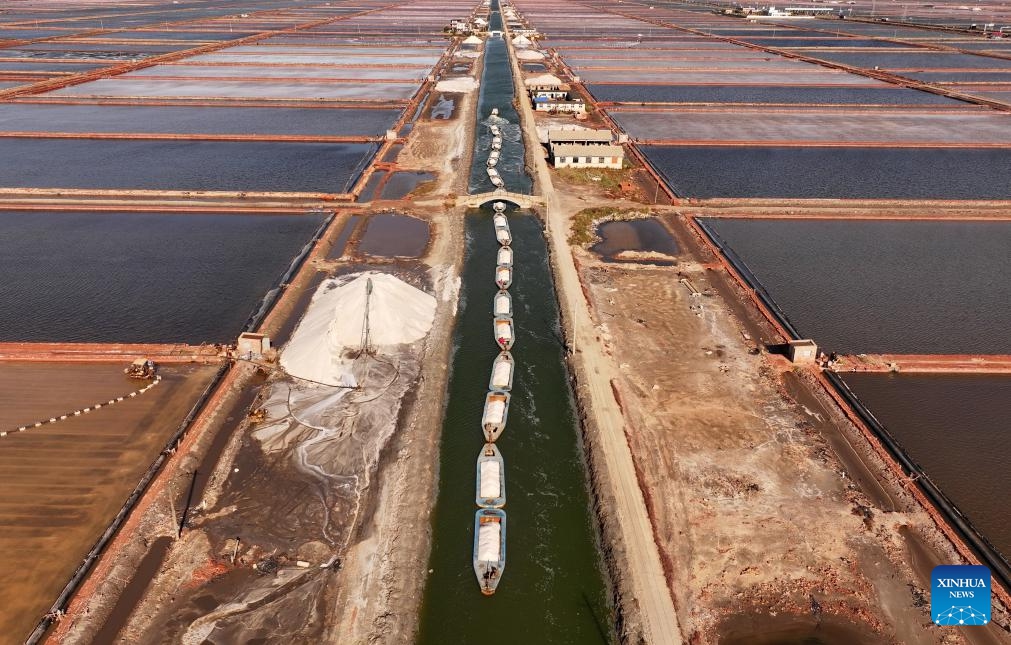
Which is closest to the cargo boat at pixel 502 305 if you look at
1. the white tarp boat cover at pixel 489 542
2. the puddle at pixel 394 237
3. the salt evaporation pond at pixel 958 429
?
the puddle at pixel 394 237

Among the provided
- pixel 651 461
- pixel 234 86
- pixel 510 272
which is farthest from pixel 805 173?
pixel 234 86

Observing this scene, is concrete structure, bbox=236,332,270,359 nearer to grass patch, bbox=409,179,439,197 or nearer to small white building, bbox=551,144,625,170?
grass patch, bbox=409,179,439,197

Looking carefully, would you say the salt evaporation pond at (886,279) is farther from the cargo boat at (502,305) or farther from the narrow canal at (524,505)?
the cargo boat at (502,305)

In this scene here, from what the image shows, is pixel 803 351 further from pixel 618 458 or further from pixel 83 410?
pixel 83 410

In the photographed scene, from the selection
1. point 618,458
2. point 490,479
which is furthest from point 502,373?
point 618,458

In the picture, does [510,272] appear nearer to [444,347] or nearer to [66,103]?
[444,347]

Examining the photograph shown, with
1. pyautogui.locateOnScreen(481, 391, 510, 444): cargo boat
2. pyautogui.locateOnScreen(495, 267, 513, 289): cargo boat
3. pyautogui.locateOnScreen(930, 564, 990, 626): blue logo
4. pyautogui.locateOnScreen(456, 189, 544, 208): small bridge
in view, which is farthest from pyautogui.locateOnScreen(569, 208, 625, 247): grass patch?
pyautogui.locateOnScreen(930, 564, 990, 626): blue logo

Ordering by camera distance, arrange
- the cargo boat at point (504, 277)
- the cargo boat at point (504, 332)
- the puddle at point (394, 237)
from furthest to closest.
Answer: the puddle at point (394, 237) < the cargo boat at point (504, 277) < the cargo boat at point (504, 332)
